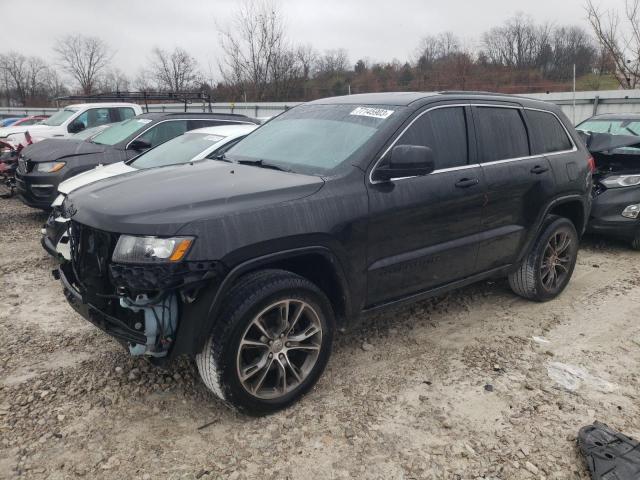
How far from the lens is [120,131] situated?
777cm

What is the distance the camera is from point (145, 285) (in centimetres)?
251

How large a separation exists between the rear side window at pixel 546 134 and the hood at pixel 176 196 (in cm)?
236

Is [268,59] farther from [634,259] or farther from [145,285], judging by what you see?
[145,285]

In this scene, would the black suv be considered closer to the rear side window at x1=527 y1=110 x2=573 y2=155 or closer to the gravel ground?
the rear side window at x1=527 y1=110 x2=573 y2=155

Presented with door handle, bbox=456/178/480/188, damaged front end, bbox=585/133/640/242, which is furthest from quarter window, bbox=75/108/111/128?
door handle, bbox=456/178/480/188

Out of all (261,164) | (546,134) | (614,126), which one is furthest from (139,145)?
(614,126)

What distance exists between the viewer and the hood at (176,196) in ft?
8.50

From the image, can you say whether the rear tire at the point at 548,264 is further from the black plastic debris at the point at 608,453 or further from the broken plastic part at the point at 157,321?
the broken plastic part at the point at 157,321

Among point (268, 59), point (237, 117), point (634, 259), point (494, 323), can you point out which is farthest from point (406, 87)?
point (494, 323)

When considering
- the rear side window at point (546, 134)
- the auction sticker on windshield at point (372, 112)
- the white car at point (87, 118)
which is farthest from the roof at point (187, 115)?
the rear side window at point (546, 134)

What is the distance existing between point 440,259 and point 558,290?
6.15 ft

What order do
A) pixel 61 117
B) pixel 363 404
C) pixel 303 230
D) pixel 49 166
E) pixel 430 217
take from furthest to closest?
pixel 61 117
pixel 49 166
pixel 430 217
pixel 363 404
pixel 303 230

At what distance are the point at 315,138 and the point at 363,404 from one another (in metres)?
1.84

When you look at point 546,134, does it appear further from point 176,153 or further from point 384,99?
point 176,153
